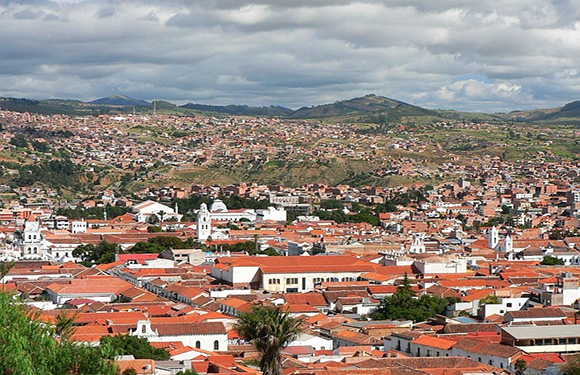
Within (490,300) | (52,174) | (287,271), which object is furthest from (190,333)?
(52,174)

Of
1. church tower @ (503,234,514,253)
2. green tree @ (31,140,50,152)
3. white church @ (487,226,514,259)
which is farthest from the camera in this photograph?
green tree @ (31,140,50,152)

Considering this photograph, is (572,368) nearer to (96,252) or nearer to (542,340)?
(542,340)

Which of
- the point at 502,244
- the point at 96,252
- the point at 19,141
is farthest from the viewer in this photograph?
the point at 19,141

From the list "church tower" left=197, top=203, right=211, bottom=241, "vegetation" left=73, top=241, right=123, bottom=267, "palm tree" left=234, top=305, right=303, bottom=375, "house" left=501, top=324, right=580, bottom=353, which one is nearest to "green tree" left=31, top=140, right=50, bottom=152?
"church tower" left=197, top=203, right=211, bottom=241

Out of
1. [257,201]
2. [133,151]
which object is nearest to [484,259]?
[257,201]

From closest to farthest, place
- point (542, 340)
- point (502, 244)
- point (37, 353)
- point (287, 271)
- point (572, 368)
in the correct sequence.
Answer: point (37, 353) → point (572, 368) → point (542, 340) → point (287, 271) → point (502, 244)

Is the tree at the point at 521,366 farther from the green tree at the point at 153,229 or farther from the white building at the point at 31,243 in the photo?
the green tree at the point at 153,229

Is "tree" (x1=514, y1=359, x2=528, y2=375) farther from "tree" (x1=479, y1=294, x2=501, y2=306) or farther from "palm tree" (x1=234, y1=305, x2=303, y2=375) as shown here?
"tree" (x1=479, y1=294, x2=501, y2=306)
